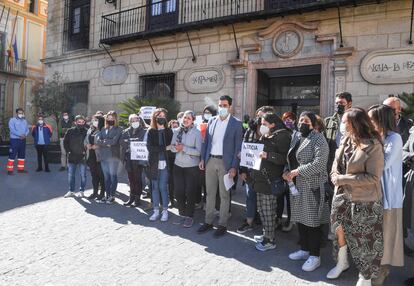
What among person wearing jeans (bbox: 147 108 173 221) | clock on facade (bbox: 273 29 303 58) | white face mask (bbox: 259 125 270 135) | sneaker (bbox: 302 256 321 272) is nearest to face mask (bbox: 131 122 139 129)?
person wearing jeans (bbox: 147 108 173 221)

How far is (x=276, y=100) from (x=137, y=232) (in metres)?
8.16

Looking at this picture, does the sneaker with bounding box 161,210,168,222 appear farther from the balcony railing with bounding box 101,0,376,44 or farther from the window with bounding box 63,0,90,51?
the window with bounding box 63,0,90,51

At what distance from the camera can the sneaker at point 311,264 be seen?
3633 millimetres

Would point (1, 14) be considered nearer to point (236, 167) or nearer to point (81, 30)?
point (81, 30)

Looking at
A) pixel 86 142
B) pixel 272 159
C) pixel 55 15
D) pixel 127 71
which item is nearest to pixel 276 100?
pixel 127 71

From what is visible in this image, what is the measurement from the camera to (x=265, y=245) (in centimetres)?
424

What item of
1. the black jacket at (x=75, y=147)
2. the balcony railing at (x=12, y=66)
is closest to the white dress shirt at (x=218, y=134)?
the black jacket at (x=75, y=147)

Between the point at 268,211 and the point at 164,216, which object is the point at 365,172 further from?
the point at 164,216

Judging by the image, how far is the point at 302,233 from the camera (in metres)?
3.92

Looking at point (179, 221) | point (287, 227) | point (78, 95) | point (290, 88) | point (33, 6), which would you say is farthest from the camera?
point (33, 6)

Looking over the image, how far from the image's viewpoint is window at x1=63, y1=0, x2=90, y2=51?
15.2 meters

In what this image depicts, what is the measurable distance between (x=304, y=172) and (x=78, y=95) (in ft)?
45.2

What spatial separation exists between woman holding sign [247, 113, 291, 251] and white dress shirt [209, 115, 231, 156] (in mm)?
673

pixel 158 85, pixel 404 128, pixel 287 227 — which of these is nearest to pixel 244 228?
pixel 287 227
